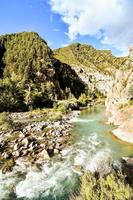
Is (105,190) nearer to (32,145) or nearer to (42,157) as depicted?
(42,157)

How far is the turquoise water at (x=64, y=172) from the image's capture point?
2595cm

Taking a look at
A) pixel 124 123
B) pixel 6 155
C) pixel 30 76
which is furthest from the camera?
pixel 30 76

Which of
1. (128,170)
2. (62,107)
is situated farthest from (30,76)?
(128,170)

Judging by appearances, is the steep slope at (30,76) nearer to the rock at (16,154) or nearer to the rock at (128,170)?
the rock at (16,154)

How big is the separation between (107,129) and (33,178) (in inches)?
1175

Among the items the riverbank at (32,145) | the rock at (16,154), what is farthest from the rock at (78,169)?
the rock at (16,154)

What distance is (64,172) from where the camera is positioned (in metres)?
31.1

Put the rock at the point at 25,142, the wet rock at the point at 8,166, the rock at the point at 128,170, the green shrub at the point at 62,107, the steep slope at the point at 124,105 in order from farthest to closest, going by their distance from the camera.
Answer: the green shrub at the point at 62,107
the steep slope at the point at 124,105
the rock at the point at 25,142
the wet rock at the point at 8,166
the rock at the point at 128,170

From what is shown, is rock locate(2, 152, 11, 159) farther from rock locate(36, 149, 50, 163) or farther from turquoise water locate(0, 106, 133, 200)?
turquoise water locate(0, 106, 133, 200)

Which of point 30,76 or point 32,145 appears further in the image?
point 30,76

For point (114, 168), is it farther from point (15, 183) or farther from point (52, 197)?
point (15, 183)

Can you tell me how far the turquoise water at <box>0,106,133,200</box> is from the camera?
2595cm

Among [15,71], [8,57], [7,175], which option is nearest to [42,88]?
[15,71]

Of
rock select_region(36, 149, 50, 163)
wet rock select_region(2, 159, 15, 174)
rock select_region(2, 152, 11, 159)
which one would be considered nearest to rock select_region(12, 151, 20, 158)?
rock select_region(2, 152, 11, 159)
